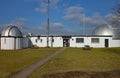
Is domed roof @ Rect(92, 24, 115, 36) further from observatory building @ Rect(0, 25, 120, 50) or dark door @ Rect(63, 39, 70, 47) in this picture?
dark door @ Rect(63, 39, 70, 47)

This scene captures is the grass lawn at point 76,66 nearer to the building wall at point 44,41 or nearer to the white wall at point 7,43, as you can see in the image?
the white wall at point 7,43

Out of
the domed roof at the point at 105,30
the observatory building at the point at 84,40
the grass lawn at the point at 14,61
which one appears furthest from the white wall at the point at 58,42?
the grass lawn at the point at 14,61

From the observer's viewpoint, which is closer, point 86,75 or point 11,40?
point 86,75

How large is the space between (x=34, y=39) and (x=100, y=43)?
18028mm

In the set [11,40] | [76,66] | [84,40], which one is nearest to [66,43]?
[84,40]

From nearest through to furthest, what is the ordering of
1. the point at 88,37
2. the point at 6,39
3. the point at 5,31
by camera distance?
the point at 6,39
the point at 5,31
the point at 88,37

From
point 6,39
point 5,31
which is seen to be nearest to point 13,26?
point 5,31

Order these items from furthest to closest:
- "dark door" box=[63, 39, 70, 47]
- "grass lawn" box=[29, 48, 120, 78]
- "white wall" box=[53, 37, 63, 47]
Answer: "dark door" box=[63, 39, 70, 47] < "white wall" box=[53, 37, 63, 47] < "grass lawn" box=[29, 48, 120, 78]

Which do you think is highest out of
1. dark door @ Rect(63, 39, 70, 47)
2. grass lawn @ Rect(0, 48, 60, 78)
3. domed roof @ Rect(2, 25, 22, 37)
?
domed roof @ Rect(2, 25, 22, 37)

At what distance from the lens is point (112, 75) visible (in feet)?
57.3

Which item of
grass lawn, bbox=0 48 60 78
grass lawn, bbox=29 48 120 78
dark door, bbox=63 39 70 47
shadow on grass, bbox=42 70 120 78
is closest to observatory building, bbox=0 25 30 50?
dark door, bbox=63 39 70 47

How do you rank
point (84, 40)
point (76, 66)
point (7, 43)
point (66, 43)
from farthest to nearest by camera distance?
point (66, 43), point (84, 40), point (7, 43), point (76, 66)

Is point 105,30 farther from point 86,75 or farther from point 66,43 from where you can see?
point 86,75

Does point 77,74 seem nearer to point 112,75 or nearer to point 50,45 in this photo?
point 112,75
